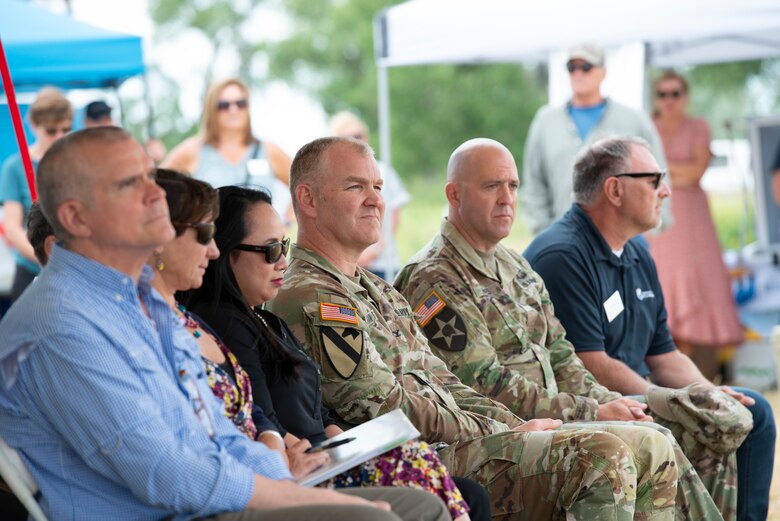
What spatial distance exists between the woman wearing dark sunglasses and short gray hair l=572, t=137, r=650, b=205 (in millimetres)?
2337

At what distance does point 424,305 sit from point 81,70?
3439mm

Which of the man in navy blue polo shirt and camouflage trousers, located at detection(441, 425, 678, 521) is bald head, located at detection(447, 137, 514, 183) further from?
camouflage trousers, located at detection(441, 425, 678, 521)

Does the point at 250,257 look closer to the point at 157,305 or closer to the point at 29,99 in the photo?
the point at 157,305

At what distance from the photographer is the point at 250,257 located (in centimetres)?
303

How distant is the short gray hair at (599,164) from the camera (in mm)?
4516

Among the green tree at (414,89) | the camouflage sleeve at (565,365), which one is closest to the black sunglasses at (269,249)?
the camouflage sleeve at (565,365)

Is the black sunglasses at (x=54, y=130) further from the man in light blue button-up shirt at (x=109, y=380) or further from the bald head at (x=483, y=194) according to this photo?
the man in light blue button-up shirt at (x=109, y=380)

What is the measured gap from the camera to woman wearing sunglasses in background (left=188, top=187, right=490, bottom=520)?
2.80 m

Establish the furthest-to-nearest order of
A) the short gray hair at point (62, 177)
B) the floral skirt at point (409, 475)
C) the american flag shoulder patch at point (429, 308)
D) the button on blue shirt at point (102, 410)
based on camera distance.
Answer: the american flag shoulder patch at point (429, 308) < the floral skirt at point (409, 475) < the short gray hair at point (62, 177) < the button on blue shirt at point (102, 410)

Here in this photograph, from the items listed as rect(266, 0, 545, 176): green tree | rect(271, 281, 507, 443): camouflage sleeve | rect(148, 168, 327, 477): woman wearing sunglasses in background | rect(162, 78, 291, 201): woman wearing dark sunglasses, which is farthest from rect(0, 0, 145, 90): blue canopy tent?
rect(266, 0, 545, 176): green tree

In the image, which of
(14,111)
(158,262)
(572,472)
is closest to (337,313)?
(158,262)

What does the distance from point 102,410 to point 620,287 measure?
2.73 meters

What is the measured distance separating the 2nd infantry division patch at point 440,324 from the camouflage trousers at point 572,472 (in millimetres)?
493

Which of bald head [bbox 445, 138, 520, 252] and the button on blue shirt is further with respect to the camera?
bald head [bbox 445, 138, 520, 252]
